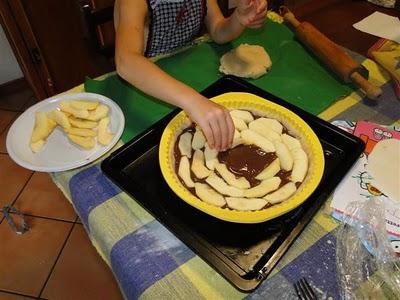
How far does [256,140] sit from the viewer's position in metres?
0.62

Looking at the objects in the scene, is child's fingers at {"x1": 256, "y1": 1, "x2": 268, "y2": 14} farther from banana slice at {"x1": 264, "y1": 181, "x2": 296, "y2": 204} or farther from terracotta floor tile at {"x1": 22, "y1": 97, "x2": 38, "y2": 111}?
terracotta floor tile at {"x1": 22, "y1": 97, "x2": 38, "y2": 111}

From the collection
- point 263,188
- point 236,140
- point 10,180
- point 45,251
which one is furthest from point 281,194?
point 10,180

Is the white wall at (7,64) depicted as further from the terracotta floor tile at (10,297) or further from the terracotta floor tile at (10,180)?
the terracotta floor tile at (10,297)

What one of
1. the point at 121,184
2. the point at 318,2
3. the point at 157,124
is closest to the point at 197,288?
the point at 121,184

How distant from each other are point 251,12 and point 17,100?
Answer: 4.77 feet

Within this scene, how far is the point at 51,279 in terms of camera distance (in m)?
1.18

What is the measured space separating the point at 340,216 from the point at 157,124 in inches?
14.9

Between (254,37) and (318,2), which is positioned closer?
(254,37)

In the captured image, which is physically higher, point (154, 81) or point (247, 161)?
point (154, 81)

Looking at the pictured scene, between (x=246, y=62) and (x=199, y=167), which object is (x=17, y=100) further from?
(x=199, y=167)

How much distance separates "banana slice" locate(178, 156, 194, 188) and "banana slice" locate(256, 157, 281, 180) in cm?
12

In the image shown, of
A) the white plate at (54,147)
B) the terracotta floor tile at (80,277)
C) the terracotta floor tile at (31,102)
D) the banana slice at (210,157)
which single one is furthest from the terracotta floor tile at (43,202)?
the banana slice at (210,157)

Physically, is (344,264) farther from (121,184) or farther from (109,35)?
(109,35)

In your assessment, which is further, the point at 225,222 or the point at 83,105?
the point at 83,105
